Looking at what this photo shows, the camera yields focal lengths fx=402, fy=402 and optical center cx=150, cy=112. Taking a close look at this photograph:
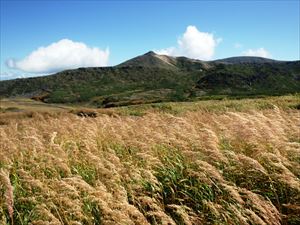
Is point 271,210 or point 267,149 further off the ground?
point 267,149

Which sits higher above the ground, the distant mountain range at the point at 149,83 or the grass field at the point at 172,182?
the distant mountain range at the point at 149,83

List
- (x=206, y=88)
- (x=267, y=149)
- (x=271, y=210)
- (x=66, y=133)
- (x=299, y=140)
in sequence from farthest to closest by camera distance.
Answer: (x=206, y=88) < (x=66, y=133) < (x=299, y=140) < (x=267, y=149) < (x=271, y=210)

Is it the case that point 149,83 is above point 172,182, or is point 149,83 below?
above

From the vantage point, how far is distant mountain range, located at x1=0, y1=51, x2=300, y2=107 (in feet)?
357

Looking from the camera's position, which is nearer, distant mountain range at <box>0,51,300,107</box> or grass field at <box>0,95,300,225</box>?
grass field at <box>0,95,300,225</box>

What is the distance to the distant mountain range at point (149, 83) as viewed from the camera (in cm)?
10881

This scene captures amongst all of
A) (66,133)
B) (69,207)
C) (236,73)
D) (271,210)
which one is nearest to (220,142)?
(271,210)

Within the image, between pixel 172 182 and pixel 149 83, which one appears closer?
pixel 172 182

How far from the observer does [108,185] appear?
275 inches

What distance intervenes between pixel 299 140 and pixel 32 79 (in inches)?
6500

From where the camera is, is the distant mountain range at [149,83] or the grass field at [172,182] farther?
the distant mountain range at [149,83]

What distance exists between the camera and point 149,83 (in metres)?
144

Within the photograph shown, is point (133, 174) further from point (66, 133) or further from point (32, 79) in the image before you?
point (32, 79)

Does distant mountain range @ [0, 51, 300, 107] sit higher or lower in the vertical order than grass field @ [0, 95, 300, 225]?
higher
